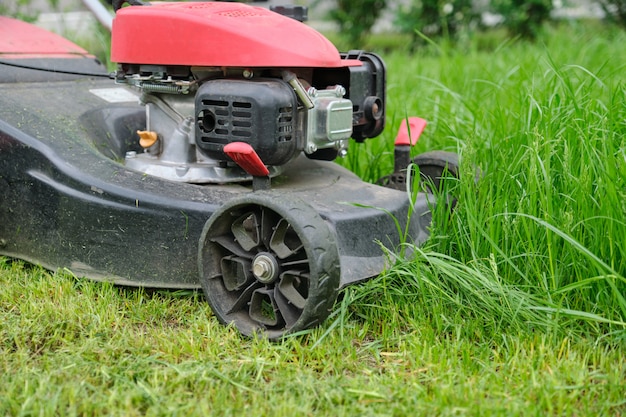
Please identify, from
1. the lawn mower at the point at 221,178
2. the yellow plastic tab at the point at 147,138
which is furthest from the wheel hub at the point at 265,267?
the yellow plastic tab at the point at 147,138

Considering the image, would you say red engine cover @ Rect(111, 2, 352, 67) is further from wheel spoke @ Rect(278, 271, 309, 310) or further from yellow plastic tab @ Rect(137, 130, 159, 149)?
wheel spoke @ Rect(278, 271, 309, 310)

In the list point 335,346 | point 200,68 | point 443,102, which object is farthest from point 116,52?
point 443,102

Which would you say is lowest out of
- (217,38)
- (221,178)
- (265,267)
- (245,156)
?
(265,267)

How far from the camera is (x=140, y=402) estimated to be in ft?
5.29

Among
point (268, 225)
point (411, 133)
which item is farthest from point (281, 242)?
point (411, 133)

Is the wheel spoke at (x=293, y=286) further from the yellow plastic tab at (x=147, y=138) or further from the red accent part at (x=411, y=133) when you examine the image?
the red accent part at (x=411, y=133)

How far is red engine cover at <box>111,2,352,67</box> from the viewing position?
2035 mm

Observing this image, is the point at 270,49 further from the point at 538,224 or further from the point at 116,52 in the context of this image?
the point at 538,224

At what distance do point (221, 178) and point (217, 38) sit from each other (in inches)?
15.7

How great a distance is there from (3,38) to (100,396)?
1.67 metres

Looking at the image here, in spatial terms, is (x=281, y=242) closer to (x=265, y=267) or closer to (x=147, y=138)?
(x=265, y=267)

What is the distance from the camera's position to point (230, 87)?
204cm

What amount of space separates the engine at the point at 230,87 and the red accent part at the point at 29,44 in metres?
0.66

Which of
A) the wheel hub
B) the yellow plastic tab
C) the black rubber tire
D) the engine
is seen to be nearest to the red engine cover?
the engine
